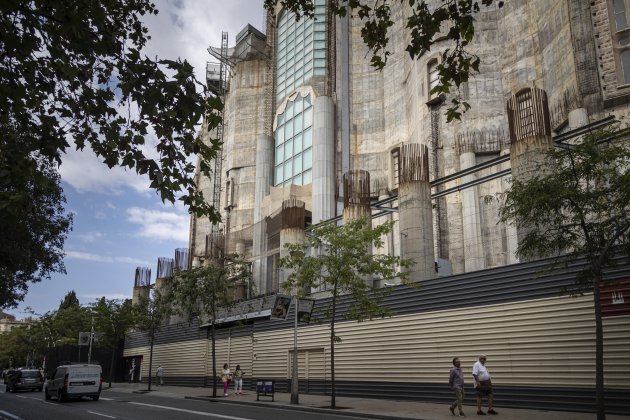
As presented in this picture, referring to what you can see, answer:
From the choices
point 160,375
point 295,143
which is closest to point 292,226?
point 295,143

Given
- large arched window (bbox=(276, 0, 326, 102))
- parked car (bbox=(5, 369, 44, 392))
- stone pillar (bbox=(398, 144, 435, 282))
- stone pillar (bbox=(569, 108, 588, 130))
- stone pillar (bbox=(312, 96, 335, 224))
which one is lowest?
parked car (bbox=(5, 369, 44, 392))

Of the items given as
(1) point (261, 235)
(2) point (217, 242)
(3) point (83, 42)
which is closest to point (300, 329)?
(1) point (261, 235)

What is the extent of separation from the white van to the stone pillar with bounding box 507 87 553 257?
63.5 feet

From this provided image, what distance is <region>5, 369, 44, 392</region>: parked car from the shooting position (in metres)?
33.7

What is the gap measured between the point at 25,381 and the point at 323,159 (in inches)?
988

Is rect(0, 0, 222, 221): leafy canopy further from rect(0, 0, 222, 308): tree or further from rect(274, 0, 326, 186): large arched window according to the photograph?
rect(274, 0, 326, 186): large arched window

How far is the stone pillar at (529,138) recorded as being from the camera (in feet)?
61.8

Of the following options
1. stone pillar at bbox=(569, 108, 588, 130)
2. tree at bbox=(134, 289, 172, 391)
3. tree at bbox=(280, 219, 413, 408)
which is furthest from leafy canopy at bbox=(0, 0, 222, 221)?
tree at bbox=(134, 289, 172, 391)

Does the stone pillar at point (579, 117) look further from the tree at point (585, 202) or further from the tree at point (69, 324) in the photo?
A: the tree at point (69, 324)

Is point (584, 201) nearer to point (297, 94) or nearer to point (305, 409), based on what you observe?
point (305, 409)

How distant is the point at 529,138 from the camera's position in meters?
19.2

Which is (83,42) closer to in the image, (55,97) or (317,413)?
(55,97)

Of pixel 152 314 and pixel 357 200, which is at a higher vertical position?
pixel 357 200

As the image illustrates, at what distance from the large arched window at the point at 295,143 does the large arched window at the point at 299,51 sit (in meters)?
2.08
